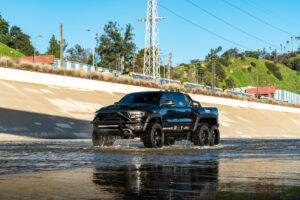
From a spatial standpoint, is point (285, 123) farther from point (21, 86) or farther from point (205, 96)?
point (21, 86)

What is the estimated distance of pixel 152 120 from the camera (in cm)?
1559

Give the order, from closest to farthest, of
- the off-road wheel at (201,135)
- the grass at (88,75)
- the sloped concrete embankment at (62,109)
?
the off-road wheel at (201,135) < the sloped concrete embankment at (62,109) < the grass at (88,75)

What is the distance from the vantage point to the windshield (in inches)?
643

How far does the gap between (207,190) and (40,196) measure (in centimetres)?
208

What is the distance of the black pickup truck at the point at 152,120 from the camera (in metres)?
15.1

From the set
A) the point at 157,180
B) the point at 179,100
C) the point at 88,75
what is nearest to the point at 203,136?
the point at 179,100

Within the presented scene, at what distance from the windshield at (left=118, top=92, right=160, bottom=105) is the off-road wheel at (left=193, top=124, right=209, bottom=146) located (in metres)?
2.27

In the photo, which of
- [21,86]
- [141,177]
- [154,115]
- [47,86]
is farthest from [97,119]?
[47,86]

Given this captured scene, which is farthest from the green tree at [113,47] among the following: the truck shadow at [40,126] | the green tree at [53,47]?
the truck shadow at [40,126]

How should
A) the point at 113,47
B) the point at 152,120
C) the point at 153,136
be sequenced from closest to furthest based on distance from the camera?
the point at 153,136, the point at 152,120, the point at 113,47

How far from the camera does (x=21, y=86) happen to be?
36.1 meters

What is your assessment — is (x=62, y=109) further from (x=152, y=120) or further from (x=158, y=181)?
(x=158, y=181)

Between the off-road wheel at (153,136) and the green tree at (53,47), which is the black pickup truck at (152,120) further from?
the green tree at (53,47)

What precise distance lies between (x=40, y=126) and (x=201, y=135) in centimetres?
1065
